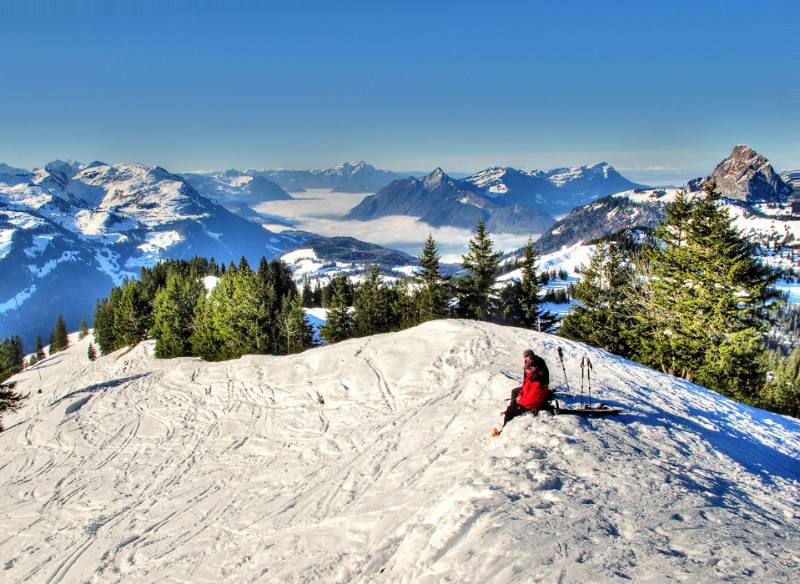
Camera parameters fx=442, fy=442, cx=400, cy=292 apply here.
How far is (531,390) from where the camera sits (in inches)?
487

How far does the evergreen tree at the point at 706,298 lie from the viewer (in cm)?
2633

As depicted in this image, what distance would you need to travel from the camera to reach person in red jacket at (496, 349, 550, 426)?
39.5ft

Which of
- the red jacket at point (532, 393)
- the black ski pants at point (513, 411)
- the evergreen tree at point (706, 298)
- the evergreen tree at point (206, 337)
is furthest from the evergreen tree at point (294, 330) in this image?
the red jacket at point (532, 393)

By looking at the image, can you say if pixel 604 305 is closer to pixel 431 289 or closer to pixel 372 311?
pixel 431 289

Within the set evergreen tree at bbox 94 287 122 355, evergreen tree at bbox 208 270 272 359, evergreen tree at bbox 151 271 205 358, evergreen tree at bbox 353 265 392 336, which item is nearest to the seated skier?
evergreen tree at bbox 208 270 272 359

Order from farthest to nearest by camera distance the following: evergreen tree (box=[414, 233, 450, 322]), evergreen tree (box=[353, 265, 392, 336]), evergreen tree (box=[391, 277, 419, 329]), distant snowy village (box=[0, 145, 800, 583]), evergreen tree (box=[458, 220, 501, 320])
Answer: evergreen tree (box=[353, 265, 392, 336]), evergreen tree (box=[391, 277, 419, 329]), evergreen tree (box=[414, 233, 450, 322]), evergreen tree (box=[458, 220, 501, 320]), distant snowy village (box=[0, 145, 800, 583])

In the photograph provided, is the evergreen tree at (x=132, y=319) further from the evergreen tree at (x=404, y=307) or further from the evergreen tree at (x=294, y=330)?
the evergreen tree at (x=404, y=307)

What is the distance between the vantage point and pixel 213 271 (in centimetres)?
12581

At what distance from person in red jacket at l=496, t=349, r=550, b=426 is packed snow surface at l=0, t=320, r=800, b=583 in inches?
20.1

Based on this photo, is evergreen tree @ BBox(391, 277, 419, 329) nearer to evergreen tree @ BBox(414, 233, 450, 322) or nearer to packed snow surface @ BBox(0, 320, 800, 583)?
evergreen tree @ BBox(414, 233, 450, 322)

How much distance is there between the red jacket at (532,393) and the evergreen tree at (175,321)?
156 ft

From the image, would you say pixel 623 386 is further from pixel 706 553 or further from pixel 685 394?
pixel 706 553

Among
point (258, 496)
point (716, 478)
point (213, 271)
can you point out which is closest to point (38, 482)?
point (258, 496)

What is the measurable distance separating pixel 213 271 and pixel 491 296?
100399 mm
